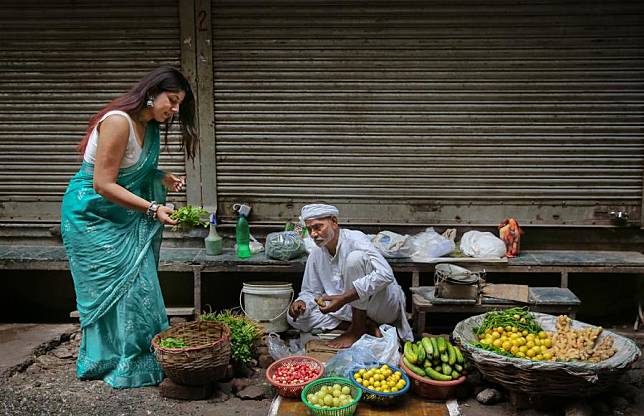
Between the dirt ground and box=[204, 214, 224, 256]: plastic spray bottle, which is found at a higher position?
box=[204, 214, 224, 256]: plastic spray bottle

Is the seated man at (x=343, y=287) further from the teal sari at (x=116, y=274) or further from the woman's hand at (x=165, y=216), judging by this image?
the teal sari at (x=116, y=274)

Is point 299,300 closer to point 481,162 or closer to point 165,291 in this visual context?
point 165,291

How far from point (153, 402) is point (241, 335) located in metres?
0.89

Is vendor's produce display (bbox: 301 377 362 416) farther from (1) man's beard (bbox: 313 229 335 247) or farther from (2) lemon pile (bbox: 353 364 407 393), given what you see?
(1) man's beard (bbox: 313 229 335 247)

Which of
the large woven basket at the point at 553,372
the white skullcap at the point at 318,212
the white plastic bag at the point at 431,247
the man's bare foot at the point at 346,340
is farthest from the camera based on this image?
the white plastic bag at the point at 431,247

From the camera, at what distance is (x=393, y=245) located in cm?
560

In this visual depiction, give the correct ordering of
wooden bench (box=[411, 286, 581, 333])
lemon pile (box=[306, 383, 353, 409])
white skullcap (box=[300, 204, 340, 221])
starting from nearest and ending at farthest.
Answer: lemon pile (box=[306, 383, 353, 409])
white skullcap (box=[300, 204, 340, 221])
wooden bench (box=[411, 286, 581, 333])

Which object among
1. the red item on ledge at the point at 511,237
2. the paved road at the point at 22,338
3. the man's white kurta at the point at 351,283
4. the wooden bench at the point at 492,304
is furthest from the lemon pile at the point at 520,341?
the paved road at the point at 22,338

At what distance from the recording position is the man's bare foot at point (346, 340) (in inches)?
195

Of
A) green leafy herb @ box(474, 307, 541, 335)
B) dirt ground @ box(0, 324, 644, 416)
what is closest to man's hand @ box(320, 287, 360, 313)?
dirt ground @ box(0, 324, 644, 416)

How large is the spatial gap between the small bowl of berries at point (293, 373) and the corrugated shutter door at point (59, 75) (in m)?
2.60

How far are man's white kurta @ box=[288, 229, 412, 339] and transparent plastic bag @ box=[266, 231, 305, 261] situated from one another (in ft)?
1.44

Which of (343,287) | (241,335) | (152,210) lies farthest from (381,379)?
(152,210)

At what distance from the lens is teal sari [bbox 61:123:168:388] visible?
4406 mm
